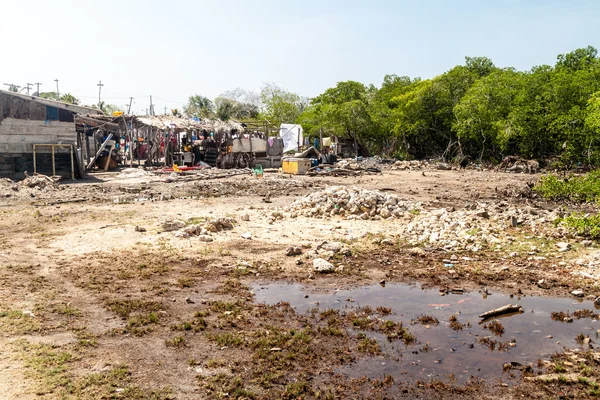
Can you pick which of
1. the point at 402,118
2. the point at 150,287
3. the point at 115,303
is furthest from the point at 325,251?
the point at 402,118

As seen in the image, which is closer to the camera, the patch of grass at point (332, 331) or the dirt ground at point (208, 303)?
the dirt ground at point (208, 303)

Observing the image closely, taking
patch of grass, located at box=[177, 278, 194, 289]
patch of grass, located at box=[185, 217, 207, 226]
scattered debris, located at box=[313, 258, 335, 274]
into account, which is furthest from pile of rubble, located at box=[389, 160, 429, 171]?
patch of grass, located at box=[177, 278, 194, 289]

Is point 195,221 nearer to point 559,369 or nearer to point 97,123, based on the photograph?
point 559,369

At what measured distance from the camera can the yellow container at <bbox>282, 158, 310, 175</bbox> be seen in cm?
2503

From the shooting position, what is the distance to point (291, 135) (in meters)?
39.5

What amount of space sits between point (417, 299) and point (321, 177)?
1757cm

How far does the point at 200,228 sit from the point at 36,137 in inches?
540

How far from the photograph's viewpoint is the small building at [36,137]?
19750 mm

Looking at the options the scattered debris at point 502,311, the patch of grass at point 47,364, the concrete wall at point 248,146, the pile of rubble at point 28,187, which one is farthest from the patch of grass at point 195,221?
the concrete wall at point 248,146

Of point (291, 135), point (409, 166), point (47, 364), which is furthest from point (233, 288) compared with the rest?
point (291, 135)

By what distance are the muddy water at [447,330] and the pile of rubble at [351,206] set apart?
4.88 metres

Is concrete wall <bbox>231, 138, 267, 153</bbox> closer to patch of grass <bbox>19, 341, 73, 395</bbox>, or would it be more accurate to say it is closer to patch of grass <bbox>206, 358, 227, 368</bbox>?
patch of grass <bbox>19, 341, 73, 395</bbox>

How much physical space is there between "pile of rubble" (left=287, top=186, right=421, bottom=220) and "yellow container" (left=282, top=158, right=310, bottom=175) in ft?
39.8

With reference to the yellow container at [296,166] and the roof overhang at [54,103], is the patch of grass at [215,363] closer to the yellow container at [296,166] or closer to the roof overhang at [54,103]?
the roof overhang at [54,103]
